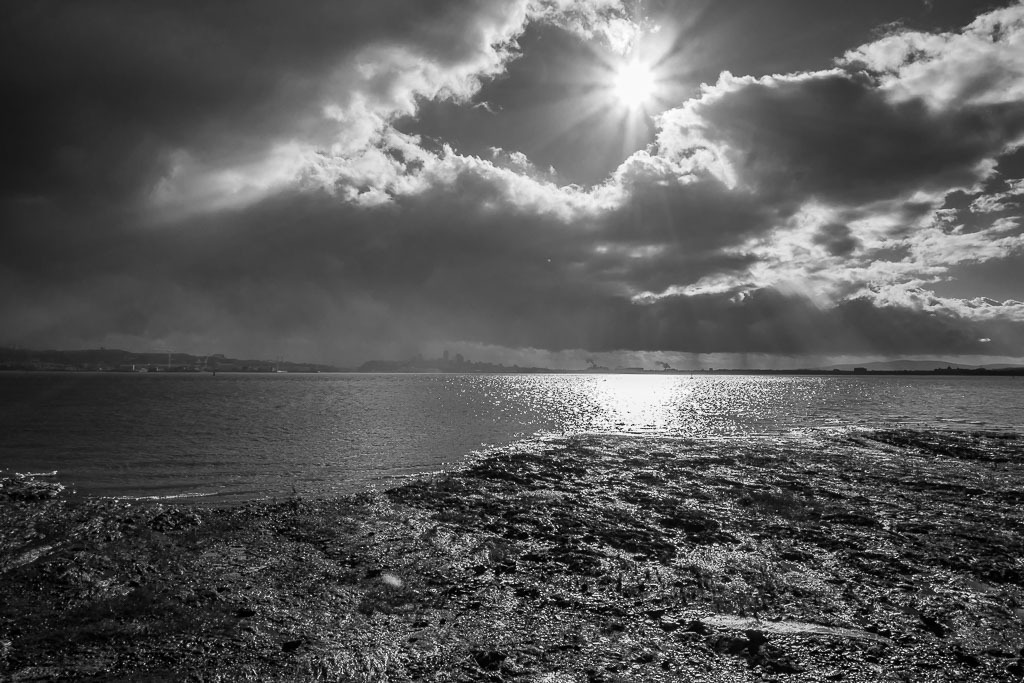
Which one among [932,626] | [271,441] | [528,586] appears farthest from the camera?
[271,441]

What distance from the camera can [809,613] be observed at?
10812 millimetres

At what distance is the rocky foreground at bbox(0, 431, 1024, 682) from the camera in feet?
29.4

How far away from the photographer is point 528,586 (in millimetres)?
12445

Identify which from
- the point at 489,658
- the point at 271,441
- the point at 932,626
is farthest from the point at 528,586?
the point at 271,441

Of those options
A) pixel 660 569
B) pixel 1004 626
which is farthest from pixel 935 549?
pixel 660 569

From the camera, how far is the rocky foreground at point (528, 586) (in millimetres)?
8953

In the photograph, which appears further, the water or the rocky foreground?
the water

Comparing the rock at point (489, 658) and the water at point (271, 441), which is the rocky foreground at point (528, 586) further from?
the water at point (271, 441)

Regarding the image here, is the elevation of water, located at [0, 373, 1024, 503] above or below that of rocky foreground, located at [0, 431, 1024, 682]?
below

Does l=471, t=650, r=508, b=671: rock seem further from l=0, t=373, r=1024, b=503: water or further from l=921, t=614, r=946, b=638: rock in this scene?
l=0, t=373, r=1024, b=503: water

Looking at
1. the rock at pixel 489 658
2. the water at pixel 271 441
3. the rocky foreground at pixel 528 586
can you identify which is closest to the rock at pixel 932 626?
the rocky foreground at pixel 528 586

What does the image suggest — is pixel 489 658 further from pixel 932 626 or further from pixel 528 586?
pixel 932 626

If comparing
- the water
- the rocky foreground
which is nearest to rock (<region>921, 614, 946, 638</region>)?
the rocky foreground

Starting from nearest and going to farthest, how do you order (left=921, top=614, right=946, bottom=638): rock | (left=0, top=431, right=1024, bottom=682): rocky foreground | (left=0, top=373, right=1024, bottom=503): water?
1. (left=0, top=431, right=1024, bottom=682): rocky foreground
2. (left=921, top=614, right=946, bottom=638): rock
3. (left=0, top=373, right=1024, bottom=503): water
